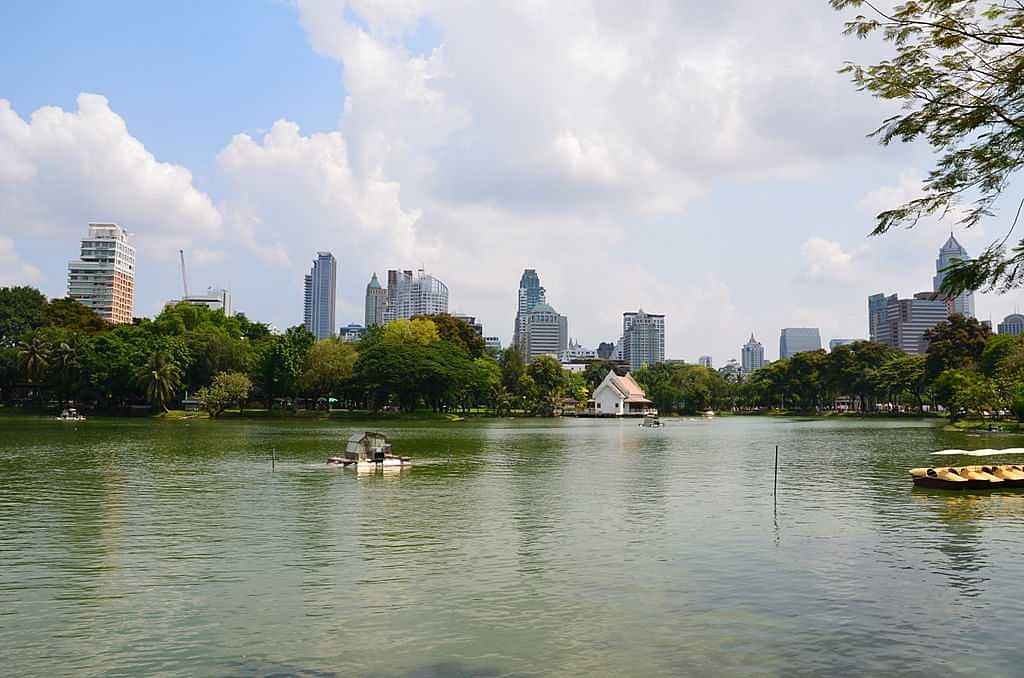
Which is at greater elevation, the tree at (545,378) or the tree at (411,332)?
the tree at (411,332)

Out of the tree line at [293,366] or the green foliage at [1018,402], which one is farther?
the tree line at [293,366]

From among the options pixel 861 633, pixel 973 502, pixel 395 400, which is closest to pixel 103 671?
pixel 861 633

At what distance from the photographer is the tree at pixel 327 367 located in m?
98.6

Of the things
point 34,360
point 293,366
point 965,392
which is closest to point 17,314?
point 34,360

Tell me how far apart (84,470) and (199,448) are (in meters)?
14.1

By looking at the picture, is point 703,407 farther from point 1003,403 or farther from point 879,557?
point 879,557

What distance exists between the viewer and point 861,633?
12531 mm

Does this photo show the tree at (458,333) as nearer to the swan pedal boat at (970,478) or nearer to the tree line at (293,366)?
the tree line at (293,366)

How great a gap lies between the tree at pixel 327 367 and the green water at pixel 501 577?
215 ft

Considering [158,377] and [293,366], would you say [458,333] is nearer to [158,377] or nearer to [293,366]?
[293,366]

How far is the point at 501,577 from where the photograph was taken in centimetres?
1596

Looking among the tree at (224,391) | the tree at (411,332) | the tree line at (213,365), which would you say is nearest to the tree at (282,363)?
the tree line at (213,365)

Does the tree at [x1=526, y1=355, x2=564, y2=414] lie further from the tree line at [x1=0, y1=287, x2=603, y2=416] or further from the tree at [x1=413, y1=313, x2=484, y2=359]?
the tree at [x1=413, y1=313, x2=484, y2=359]

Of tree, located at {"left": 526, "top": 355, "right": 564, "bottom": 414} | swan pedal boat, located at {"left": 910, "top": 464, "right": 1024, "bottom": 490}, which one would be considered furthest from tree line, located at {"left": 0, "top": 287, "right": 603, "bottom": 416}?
swan pedal boat, located at {"left": 910, "top": 464, "right": 1024, "bottom": 490}
